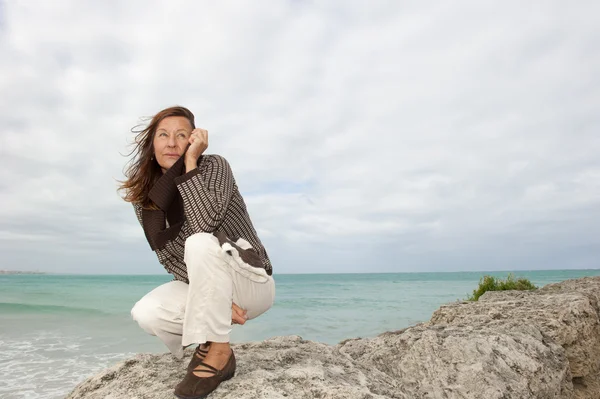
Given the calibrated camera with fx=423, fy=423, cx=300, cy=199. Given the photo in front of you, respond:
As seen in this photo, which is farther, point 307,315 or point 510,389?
point 307,315

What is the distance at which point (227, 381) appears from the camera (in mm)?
2570

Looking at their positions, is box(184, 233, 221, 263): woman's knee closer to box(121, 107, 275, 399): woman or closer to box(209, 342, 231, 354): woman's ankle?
box(121, 107, 275, 399): woman

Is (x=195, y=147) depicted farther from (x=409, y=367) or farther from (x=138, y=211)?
(x=409, y=367)

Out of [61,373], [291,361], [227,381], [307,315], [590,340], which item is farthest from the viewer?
[307,315]

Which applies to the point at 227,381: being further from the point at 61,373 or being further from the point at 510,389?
the point at 61,373

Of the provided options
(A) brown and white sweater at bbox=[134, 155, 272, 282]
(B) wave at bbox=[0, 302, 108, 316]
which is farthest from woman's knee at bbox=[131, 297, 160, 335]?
(B) wave at bbox=[0, 302, 108, 316]

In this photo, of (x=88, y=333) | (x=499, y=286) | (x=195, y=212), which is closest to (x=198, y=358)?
(x=195, y=212)

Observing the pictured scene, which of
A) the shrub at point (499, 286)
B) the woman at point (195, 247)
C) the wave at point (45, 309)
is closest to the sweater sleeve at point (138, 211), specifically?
the woman at point (195, 247)

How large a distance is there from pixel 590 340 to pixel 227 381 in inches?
160

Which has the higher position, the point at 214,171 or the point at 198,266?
the point at 214,171

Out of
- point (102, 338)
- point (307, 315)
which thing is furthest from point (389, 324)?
point (102, 338)

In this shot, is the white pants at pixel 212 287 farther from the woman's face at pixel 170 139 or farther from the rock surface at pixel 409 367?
the woman's face at pixel 170 139

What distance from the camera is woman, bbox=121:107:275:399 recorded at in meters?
2.38

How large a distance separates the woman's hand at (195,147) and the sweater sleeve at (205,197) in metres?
0.08
